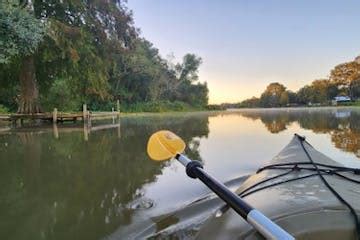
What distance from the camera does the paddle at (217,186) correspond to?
1371 millimetres

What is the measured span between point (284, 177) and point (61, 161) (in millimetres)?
5203

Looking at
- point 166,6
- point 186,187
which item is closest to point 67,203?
point 186,187

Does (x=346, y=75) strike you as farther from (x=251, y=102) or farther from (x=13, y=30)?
(x=13, y=30)

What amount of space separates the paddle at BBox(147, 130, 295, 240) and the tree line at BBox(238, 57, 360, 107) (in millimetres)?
59882

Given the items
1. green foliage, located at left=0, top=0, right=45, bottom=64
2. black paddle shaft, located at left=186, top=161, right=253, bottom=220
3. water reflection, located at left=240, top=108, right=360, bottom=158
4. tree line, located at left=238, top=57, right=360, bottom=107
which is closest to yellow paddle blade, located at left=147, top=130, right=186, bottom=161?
black paddle shaft, located at left=186, top=161, right=253, bottom=220

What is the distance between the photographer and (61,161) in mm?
6793

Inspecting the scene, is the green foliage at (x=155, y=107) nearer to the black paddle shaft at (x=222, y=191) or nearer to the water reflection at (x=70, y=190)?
the water reflection at (x=70, y=190)

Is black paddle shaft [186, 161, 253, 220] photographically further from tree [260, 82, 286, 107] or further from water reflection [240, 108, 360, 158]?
tree [260, 82, 286, 107]

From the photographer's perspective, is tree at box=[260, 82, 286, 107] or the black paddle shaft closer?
the black paddle shaft

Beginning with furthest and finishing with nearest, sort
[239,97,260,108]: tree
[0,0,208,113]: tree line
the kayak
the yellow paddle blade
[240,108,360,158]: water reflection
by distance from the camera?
[239,97,260,108]: tree
[0,0,208,113]: tree line
[240,108,360,158]: water reflection
the yellow paddle blade
the kayak

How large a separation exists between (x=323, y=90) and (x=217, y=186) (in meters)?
63.8

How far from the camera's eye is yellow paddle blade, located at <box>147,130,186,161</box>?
2.73 m

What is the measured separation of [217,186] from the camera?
1.85 meters

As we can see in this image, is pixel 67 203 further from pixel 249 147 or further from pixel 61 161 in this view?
pixel 249 147
